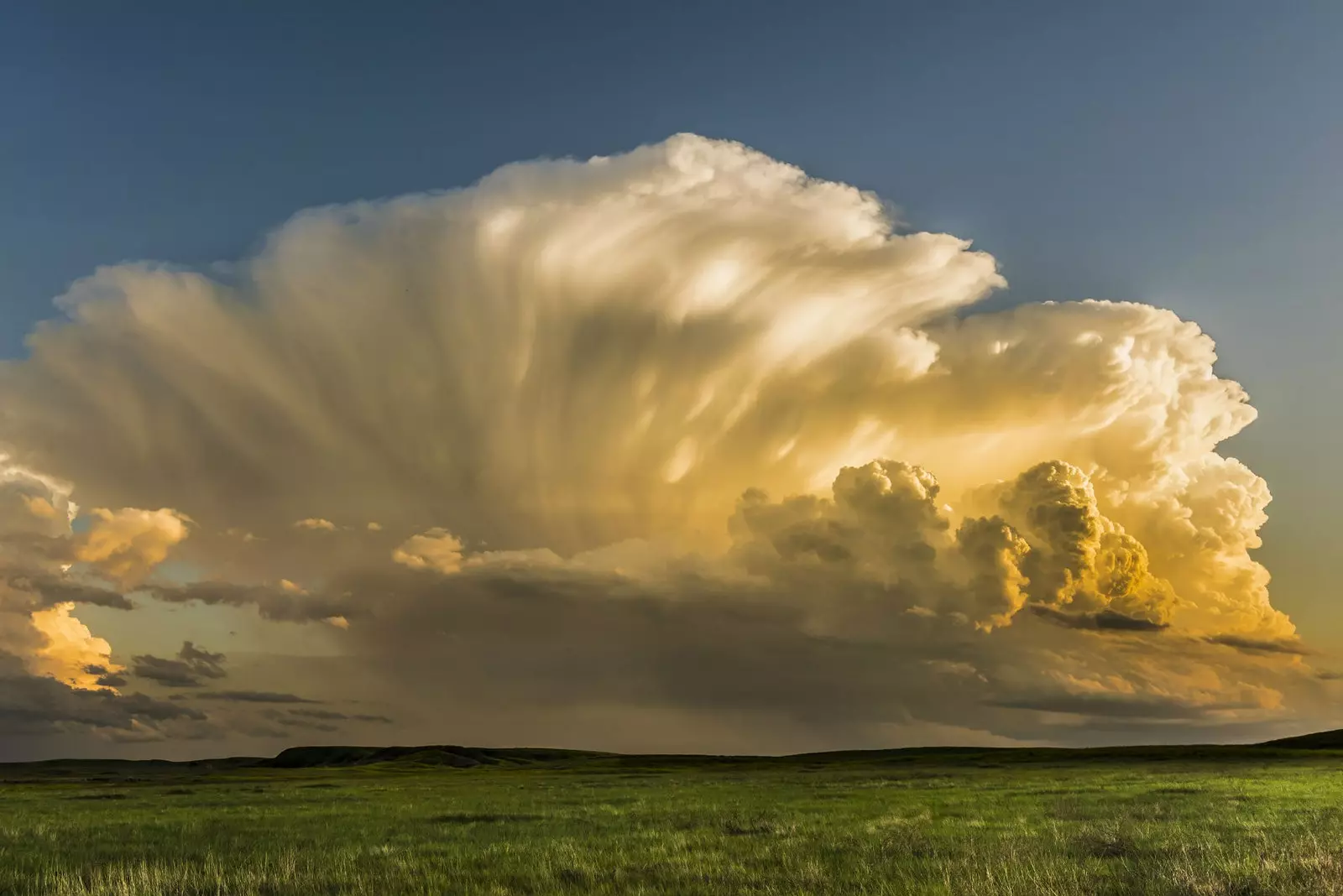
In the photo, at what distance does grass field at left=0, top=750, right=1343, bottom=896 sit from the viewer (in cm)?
1819

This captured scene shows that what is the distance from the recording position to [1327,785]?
52812 millimetres

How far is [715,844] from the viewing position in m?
25.6

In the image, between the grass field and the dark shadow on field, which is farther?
the dark shadow on field

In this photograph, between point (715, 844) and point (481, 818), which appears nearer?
point (715, 844)

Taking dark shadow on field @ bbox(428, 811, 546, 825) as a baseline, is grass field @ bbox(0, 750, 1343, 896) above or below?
above

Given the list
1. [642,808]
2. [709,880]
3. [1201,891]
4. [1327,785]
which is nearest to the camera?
[1201,891]

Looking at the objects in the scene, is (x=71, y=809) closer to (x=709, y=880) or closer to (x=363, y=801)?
(x=363, y=801)

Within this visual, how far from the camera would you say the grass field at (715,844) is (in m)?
18.2

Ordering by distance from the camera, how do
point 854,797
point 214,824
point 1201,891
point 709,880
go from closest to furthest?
point 1201,891 → point 709,880 → point 214,824 → point 854,797

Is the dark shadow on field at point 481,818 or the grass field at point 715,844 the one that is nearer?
the grass field at point 715,844

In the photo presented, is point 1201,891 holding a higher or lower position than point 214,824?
higher

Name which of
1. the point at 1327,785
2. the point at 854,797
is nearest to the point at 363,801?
the point at 854,797

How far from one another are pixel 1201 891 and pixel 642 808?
30.4 m

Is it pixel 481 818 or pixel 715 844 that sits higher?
pixel 715 844
